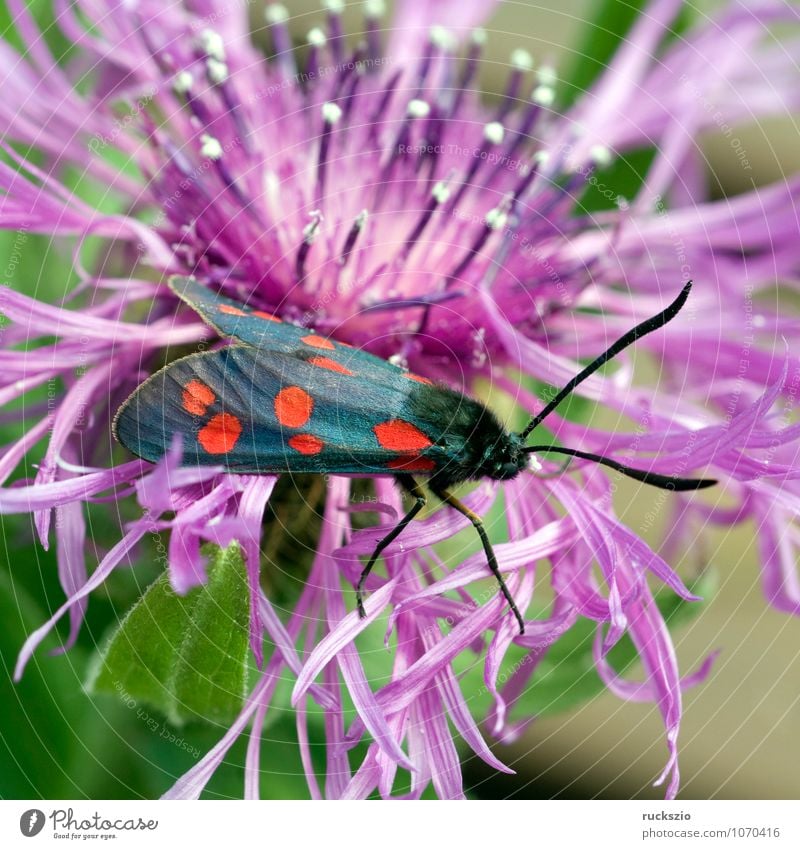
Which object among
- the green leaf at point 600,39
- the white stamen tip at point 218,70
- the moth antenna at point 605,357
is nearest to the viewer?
the moth antenna at point 605,357

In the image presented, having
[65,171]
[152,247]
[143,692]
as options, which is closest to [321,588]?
[143,692]

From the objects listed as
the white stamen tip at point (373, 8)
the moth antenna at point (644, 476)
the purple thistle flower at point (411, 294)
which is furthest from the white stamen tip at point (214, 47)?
the moth antenna at point (644, 476)

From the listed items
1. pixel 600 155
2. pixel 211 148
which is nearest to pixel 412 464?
pixel 211 148

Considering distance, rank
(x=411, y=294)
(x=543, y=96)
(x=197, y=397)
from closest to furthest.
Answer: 1. (x=197, y=397)
2. (x=411, y=294)
3. (x=543, y=96)

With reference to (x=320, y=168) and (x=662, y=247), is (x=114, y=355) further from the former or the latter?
(x=662, y=247)

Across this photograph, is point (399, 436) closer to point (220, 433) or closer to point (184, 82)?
point (220, 433)

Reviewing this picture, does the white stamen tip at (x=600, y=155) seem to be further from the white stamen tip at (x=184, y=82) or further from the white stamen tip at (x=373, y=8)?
the white stamen tip at (x=184, y=82)
